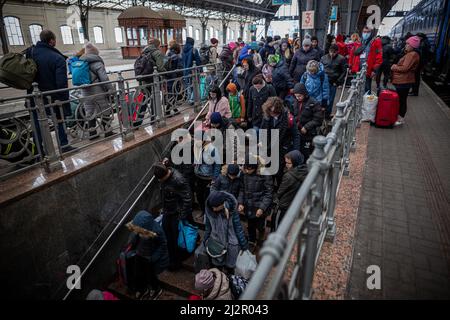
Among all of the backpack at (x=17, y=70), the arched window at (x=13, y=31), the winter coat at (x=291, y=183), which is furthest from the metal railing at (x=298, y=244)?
the arched window at (x=13, y=31)

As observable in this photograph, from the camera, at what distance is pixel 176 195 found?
15.2 feet

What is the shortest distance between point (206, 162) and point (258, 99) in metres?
1.65

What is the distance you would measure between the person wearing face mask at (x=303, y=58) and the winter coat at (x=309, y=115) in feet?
7.75

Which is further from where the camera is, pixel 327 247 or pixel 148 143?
pixel 148 143

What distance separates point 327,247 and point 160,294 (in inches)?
116

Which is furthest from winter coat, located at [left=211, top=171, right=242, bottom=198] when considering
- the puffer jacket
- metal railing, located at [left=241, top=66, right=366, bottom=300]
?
metal railing, located at [left=241, top=66, right=366, bottom=300]

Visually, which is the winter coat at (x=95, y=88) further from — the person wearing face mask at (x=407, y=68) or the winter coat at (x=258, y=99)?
the person wearing face mask at (x=407, y=68)

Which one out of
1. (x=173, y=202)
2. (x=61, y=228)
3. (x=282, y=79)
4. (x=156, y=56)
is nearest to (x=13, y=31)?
(x=156, y=56)

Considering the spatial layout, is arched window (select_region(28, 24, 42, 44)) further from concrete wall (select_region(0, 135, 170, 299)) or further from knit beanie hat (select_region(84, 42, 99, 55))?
concrete wall (select_region(0, 135, 170, 299))

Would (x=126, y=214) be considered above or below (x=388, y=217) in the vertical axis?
below

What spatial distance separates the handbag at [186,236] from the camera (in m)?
4.76

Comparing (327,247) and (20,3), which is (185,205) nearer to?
(327,247)
